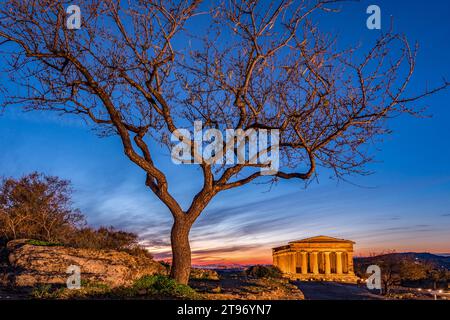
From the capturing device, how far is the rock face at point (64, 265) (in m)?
11.1

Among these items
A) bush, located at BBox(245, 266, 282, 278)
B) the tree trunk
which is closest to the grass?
the tree trunk

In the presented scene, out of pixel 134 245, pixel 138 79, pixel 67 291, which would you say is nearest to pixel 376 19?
pixel 138 79

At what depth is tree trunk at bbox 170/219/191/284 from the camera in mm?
11141

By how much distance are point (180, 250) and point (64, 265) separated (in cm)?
351

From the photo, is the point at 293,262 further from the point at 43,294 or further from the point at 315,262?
the point at 43,294

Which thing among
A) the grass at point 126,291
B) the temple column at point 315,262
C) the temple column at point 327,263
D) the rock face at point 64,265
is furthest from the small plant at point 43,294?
the temple column at point 315,262

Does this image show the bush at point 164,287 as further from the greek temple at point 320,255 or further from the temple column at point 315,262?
the temple column at point 315,262

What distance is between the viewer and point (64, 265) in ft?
39.9

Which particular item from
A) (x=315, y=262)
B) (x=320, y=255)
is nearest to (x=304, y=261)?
(x=315, y=262)

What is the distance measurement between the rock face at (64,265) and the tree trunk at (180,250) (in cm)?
147

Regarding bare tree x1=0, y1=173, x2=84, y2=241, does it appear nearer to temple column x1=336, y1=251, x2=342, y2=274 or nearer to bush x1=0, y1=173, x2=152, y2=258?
bush x1=0, y1=173, x2=152, y2=258

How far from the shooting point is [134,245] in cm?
2167

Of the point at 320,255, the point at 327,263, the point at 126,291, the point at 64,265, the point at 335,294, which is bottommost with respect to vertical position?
the point at 335,294
